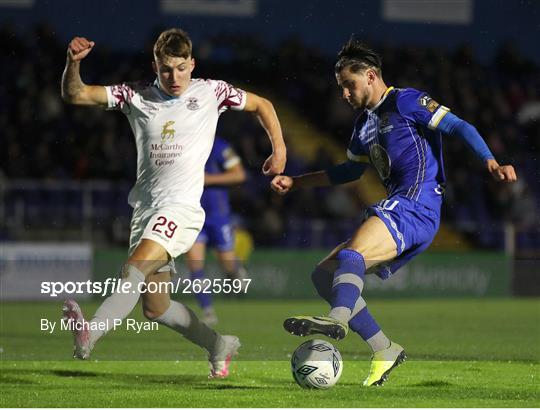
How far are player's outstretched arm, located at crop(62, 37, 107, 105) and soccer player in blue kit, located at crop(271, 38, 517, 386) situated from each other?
119 cm

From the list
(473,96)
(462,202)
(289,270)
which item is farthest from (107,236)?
(473,96)

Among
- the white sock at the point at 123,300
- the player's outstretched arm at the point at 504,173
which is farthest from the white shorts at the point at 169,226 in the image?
the player's outstretched arm at the point at 504,173

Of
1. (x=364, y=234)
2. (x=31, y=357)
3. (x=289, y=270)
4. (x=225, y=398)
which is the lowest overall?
(x=289, y=270)

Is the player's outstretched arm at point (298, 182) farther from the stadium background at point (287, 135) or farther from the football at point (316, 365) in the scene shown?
the stadium background at point (287, 135)

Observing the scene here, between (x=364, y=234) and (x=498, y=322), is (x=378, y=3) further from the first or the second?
(x=364, y=234)

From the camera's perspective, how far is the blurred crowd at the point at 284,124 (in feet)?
57.4

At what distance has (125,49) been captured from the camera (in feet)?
65.2

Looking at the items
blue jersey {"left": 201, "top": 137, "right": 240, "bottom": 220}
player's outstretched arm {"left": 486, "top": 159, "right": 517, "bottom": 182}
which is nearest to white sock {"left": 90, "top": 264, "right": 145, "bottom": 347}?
player's outstretched arm {"left": 486, "top": 159, "right": 517, "bottom": 182}

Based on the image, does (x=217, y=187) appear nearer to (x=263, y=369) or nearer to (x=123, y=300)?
(x=263, y=369)

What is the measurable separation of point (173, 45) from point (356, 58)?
3.52ft

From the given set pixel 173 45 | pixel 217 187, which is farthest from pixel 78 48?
pixel 217 187

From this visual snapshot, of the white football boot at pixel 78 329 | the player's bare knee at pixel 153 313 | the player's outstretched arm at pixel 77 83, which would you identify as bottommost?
the player's bare knee at pixel 153 313

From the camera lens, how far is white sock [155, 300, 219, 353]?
695cm

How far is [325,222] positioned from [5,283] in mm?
4992
